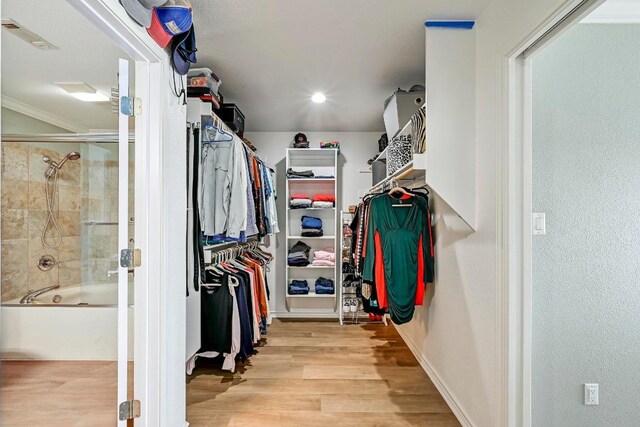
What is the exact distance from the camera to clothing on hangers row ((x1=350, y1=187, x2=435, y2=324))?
2.32m

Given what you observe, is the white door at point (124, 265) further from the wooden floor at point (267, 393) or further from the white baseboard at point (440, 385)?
the white baseboard at point (440, 385)

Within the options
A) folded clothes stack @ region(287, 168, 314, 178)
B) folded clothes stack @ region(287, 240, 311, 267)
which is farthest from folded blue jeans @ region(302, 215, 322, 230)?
folded clothes stack @ region(287, 168, 314, 178)

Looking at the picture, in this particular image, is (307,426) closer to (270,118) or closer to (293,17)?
(293,17)

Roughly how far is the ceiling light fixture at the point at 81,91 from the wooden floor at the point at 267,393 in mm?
1781

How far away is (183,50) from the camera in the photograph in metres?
1.75

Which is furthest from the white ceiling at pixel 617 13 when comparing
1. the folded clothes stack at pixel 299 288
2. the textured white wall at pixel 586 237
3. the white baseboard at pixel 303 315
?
the white baseboard at pixel 303 315

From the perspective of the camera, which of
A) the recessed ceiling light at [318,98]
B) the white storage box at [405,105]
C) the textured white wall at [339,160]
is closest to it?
the white storage box at [405,105]

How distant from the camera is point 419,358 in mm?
2916

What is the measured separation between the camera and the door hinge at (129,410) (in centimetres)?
160

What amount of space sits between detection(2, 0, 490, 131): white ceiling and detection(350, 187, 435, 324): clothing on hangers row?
3.30ft

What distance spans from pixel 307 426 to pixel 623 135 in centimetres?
234

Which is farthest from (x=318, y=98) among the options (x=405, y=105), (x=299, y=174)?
(x=299, y=174)

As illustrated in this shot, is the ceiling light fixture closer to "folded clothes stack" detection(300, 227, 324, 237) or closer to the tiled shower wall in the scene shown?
the tiled shower wall

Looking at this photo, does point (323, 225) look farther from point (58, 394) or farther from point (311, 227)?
point (58, 394)
